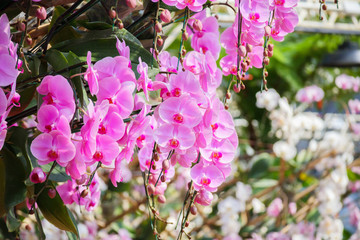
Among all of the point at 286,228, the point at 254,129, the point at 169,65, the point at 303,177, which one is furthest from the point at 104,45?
the point at 254,129

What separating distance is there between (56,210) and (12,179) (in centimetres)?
5

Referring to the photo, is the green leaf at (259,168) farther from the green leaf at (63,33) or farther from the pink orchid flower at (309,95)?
the green leaf at (63,33)

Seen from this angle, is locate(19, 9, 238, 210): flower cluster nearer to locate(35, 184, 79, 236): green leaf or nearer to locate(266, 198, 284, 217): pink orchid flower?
locate(35, 184, 79, 236): green leaf

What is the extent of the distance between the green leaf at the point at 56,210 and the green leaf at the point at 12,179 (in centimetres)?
2

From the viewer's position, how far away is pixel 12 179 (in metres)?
0.38

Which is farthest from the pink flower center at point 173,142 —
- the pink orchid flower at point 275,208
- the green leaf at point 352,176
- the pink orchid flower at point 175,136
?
the green leaf at point 352,176

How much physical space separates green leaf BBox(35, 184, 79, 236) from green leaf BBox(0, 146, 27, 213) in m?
0.02

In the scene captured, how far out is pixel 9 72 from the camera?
0.27 metres

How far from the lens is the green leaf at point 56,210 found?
0.39 metres

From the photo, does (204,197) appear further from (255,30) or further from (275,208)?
→ (275,208)

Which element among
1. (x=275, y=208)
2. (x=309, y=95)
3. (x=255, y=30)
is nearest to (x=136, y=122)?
(x=255, y=30)

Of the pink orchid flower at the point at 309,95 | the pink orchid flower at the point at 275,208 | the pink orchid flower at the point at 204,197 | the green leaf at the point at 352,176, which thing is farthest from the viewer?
the green leaf at the point at 352,176

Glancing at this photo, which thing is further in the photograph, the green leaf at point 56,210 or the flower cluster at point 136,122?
the green leaf at point 56,210

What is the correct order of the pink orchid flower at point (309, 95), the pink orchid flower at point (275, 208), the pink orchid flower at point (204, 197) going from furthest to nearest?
the pink orchid flower at point (309, 95), the pink orchid flower at point (275, 208), the pink orchid flower at point (204, 197)
